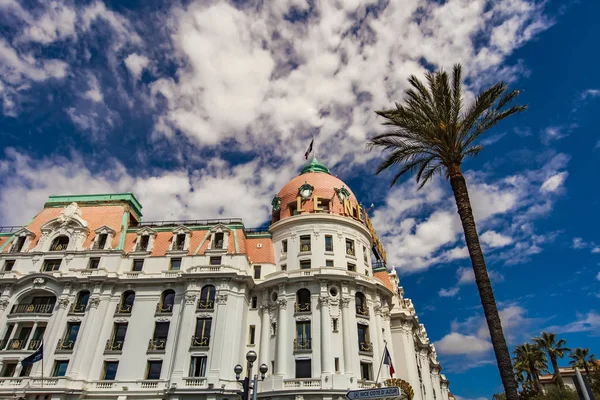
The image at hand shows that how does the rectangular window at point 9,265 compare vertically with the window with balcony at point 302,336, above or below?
above

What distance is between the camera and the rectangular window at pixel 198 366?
39.0m

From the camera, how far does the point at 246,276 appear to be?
4391 centimetres

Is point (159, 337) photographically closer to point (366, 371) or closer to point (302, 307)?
point (302, 307)

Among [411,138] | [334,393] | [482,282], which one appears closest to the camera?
[482,282]

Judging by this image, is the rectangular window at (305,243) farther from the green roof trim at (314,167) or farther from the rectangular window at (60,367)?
the rectangular window at (60,367)

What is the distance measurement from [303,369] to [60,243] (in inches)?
1332

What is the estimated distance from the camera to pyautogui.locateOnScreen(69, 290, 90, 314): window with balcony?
43406 mm

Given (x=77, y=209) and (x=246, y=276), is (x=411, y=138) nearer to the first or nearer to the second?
(x=246, y=276)

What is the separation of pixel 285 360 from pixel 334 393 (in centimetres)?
596

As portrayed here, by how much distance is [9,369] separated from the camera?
40844mm

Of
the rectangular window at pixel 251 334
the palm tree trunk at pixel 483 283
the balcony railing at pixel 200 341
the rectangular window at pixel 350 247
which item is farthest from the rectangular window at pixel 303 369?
the palm tree trunk at pixel 483 283

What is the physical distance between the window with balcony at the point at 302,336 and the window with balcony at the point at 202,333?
9.19 m

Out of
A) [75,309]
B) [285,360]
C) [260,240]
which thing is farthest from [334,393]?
[75,309]

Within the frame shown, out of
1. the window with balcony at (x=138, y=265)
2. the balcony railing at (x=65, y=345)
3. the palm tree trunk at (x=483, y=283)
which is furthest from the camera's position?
the window with balcony at (x=138, y=265)
